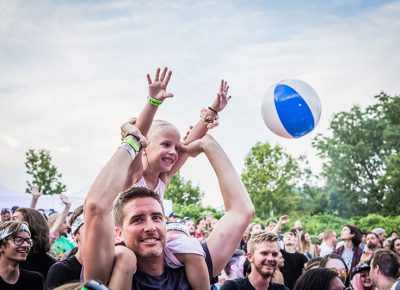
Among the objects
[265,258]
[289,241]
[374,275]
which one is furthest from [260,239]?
[289,241]

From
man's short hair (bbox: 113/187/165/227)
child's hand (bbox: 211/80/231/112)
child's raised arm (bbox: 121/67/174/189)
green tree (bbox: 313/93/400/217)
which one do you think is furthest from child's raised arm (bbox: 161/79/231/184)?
green tree (bbox: 313/93/400/217)

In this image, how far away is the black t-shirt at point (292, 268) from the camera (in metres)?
9.49

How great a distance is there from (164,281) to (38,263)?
12.7ft

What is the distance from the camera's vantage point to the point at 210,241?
2.98 meters

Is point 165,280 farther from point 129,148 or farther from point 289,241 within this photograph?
point 289,241

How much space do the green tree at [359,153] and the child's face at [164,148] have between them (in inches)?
2172

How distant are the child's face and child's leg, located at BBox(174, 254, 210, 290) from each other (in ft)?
4.75

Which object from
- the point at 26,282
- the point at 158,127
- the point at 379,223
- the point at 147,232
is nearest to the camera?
the point at 147,232

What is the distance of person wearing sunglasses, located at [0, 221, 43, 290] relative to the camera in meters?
5.52

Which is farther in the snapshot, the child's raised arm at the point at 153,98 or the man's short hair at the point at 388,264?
the man's short hair at the point at 388,264

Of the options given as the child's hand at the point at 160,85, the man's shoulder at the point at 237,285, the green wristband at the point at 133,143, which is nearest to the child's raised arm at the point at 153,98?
the child's hand at the point at 160,85

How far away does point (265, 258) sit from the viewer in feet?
21.0

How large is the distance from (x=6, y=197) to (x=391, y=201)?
4545 centimetres

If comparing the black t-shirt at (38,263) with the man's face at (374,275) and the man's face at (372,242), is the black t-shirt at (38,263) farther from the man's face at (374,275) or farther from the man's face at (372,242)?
the man's face at (372,242)
